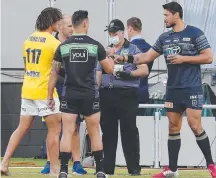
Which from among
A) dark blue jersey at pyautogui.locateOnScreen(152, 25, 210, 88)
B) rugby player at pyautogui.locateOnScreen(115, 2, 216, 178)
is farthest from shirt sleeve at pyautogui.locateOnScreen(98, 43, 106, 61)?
dark blue jersey at pyautogui.locateOnScreen(152, 25, 210, 88)

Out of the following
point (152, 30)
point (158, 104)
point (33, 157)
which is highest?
point (152, 30)

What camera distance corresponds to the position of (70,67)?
9391 mm

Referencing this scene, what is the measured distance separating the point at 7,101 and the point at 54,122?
5346mm

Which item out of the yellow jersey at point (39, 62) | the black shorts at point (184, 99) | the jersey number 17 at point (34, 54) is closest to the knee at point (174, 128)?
the black shorts at point (184, 99)

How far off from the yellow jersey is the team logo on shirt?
74 cm

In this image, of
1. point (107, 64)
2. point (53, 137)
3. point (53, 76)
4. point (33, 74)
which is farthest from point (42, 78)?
point (107, 64)

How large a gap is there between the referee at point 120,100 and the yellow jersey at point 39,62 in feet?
2.85

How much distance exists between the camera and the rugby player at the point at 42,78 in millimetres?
10086

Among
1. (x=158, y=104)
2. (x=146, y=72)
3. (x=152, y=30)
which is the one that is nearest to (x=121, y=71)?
(x=146, y=72)

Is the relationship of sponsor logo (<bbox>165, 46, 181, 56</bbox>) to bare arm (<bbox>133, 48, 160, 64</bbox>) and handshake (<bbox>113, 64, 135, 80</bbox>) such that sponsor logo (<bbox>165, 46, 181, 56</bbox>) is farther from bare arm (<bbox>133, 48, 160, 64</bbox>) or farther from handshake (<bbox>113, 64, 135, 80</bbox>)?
handshake (<bbox>113, 64, 135, 80</bbox>)

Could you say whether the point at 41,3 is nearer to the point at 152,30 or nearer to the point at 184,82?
the point at 152,30

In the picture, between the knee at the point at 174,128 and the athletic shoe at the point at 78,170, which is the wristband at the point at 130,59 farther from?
the athletic shoe at the point at 78,170

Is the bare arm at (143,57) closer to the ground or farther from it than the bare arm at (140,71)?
farther from it

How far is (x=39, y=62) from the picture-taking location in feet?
33.1
